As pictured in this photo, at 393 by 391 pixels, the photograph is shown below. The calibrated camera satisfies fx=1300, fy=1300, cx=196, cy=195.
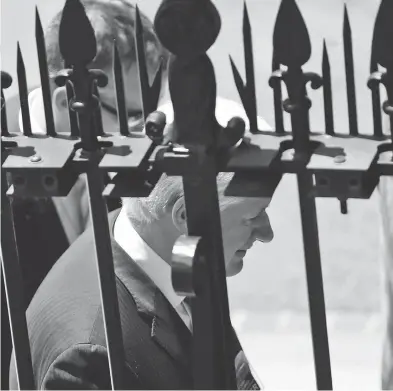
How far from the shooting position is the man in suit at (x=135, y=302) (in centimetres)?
308

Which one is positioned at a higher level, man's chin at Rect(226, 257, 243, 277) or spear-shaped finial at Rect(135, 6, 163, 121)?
spear-shaped finial at Rect(135, 6, 163, 121)

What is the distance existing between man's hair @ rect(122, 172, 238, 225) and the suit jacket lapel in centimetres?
10

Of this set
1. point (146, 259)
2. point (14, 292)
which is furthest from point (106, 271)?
point (146, 259)

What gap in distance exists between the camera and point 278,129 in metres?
2.27

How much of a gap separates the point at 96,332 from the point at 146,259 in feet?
1.25

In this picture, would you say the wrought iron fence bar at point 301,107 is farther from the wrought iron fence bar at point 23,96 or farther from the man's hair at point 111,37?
the man's hair at point 111,37

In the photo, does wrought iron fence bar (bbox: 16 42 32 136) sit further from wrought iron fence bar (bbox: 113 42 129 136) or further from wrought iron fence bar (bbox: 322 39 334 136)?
wrought iron fence bar (bbox: 322 39 334 136)

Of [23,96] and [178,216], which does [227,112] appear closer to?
[178,216]

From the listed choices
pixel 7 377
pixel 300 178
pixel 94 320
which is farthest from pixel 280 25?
pixel 7 377

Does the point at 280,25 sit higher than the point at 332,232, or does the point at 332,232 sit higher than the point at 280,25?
the point at 280,25

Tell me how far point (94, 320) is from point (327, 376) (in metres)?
0.91

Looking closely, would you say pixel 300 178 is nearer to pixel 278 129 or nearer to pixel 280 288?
pixel 278 129

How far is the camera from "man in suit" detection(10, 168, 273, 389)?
3.08 m

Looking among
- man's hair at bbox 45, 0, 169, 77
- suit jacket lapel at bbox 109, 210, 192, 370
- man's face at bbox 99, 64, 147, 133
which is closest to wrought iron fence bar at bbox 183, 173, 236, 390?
suit jacket lapel at bbox 109, 210, 192, 370
